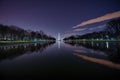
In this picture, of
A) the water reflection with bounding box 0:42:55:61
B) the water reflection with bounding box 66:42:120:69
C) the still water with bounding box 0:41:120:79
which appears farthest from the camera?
the water reflection with bounding box 0:42:55:61

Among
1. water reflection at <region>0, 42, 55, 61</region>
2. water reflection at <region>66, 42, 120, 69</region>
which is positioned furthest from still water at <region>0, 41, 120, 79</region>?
water reflection at <region>0, 42, 55, 61</region>

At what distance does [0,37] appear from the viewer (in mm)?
83438

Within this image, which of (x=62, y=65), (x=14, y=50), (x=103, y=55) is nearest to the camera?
(x=62, y=65)

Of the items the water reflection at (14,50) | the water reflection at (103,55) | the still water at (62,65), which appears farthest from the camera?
the water reflection at (14,50)

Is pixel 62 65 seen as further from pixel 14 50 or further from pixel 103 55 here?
pixel 14 50

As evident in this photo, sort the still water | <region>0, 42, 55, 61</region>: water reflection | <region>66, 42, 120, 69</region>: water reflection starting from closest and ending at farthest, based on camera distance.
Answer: the still water < <region>66, 42, 120, 69</region>: water reflection < <region>0, 42, 55, 61</region>: water reflection

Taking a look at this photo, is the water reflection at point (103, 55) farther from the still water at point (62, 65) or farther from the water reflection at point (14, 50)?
the water reflection at point (14, 50)

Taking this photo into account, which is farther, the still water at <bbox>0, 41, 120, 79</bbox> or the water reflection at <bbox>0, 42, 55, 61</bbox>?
the water reflection at <bbox>0, 42, 55, 61</bbox>

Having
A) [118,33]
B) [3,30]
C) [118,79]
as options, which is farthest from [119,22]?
[118,79]

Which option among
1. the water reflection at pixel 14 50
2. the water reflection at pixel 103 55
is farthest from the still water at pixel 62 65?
the water reflection at pixel 14 50

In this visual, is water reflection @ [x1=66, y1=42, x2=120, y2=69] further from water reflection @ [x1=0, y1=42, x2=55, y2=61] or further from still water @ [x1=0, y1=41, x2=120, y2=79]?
water reflection @ [x1=0, y1=42, x2=55, y2=61]

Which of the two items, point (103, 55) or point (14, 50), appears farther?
point (14, 50)

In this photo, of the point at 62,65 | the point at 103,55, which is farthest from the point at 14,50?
the point at 62,65

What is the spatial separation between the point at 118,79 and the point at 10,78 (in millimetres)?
5189
